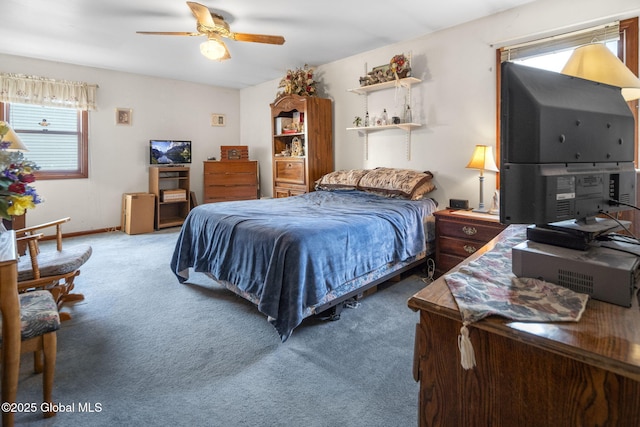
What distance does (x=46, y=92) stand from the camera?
4637mm

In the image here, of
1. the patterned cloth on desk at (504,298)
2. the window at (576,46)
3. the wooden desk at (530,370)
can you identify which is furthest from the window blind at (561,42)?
the wooden desk at (530,370)

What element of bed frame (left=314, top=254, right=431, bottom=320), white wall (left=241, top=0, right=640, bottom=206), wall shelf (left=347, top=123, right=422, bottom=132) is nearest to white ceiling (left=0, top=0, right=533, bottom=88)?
white wall (left=241, top=0, right=640, bottom=206)

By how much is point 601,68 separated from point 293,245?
1787 millimetres

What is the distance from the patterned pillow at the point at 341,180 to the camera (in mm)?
4020

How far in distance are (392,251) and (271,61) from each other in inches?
128

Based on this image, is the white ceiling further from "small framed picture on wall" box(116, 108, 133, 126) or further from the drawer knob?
the drawer knob

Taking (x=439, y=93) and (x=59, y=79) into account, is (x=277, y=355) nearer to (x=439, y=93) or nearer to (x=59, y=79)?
(x=439, y=93)

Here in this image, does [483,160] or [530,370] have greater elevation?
[483,160]

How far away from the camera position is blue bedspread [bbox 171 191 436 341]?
2100 millimetres

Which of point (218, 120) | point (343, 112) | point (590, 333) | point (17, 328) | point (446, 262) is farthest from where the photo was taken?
point (218, 120)

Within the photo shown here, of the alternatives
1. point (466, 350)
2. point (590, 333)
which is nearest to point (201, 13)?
point (466, 350)

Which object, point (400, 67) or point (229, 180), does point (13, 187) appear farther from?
point (229, 180)

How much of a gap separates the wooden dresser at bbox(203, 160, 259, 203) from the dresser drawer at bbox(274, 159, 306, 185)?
96 centimetres

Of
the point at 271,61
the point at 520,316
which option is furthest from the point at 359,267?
the point at 271,61
